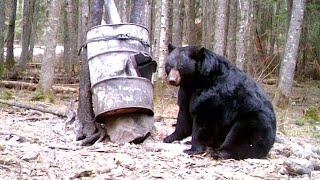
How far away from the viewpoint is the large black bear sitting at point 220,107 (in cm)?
599

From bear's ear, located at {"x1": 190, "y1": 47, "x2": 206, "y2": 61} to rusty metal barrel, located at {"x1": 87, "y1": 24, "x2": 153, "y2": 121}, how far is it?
902 mm

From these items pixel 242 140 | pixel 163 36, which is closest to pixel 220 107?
pixel 242 140

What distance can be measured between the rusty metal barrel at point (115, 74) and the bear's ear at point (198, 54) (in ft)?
2.96

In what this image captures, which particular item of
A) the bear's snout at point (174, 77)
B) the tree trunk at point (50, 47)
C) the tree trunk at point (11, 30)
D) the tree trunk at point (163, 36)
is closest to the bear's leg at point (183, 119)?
the bear's snout at point (174, 77)

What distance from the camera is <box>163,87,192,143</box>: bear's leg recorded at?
20.8 feet

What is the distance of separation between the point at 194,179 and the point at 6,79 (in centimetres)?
1244

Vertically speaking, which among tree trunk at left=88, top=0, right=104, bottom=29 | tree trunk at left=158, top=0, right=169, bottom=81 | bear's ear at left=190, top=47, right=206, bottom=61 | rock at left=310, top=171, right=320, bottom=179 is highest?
tree trunk at left=158, top=0, right=169, bottom=81

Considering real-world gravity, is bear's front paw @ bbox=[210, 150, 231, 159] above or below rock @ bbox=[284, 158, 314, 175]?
above

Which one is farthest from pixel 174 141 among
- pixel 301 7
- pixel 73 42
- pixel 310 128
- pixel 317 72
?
pixel 317 72

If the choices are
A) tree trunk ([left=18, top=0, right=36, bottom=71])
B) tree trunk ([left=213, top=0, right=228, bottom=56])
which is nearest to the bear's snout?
tree trunk ([left=213, top=0, right=228, bottom=56])

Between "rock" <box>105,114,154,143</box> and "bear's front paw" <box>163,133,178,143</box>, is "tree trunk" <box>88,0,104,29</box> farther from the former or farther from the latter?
"bear's front paw" <box>163,133,178,143</box>

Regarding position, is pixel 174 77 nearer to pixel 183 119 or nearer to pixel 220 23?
pixel 183 119

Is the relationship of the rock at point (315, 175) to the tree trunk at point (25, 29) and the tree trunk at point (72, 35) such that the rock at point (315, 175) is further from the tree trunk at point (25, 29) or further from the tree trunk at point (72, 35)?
the tree trunk at point (25, 29)

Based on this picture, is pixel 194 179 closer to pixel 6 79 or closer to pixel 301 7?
pixel 301 7
